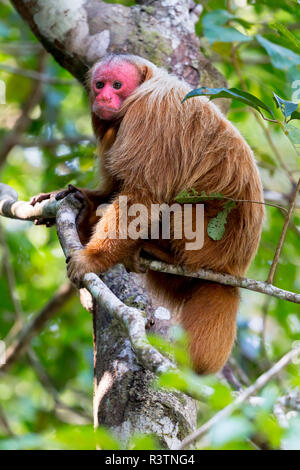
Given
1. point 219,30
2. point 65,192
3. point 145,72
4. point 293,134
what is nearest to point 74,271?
point 65,192

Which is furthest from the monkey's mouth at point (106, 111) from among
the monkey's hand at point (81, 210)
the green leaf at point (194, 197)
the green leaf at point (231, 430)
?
the green leaf at point (231, 430)

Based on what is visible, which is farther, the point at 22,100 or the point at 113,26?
the point at 22,100

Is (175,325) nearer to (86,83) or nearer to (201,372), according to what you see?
(201,372)

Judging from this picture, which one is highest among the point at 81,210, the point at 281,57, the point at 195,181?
the point at 281,57

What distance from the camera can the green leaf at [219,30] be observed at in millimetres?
4508

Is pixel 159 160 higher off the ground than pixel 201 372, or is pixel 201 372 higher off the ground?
pixel 159 160

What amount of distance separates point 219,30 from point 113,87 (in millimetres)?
1150

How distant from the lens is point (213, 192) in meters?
3.60

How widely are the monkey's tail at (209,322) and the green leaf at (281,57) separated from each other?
6.46ft

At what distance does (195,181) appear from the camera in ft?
12.0

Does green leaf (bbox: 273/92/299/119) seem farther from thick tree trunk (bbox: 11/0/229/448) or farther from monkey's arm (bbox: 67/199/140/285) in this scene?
thick tree trunk (bbox: 11/0/229/448)

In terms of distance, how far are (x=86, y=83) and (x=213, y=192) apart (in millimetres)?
1597

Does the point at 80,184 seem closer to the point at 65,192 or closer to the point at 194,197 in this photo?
the point at 65,192

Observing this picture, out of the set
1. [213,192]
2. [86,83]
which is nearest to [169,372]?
[213,192]
